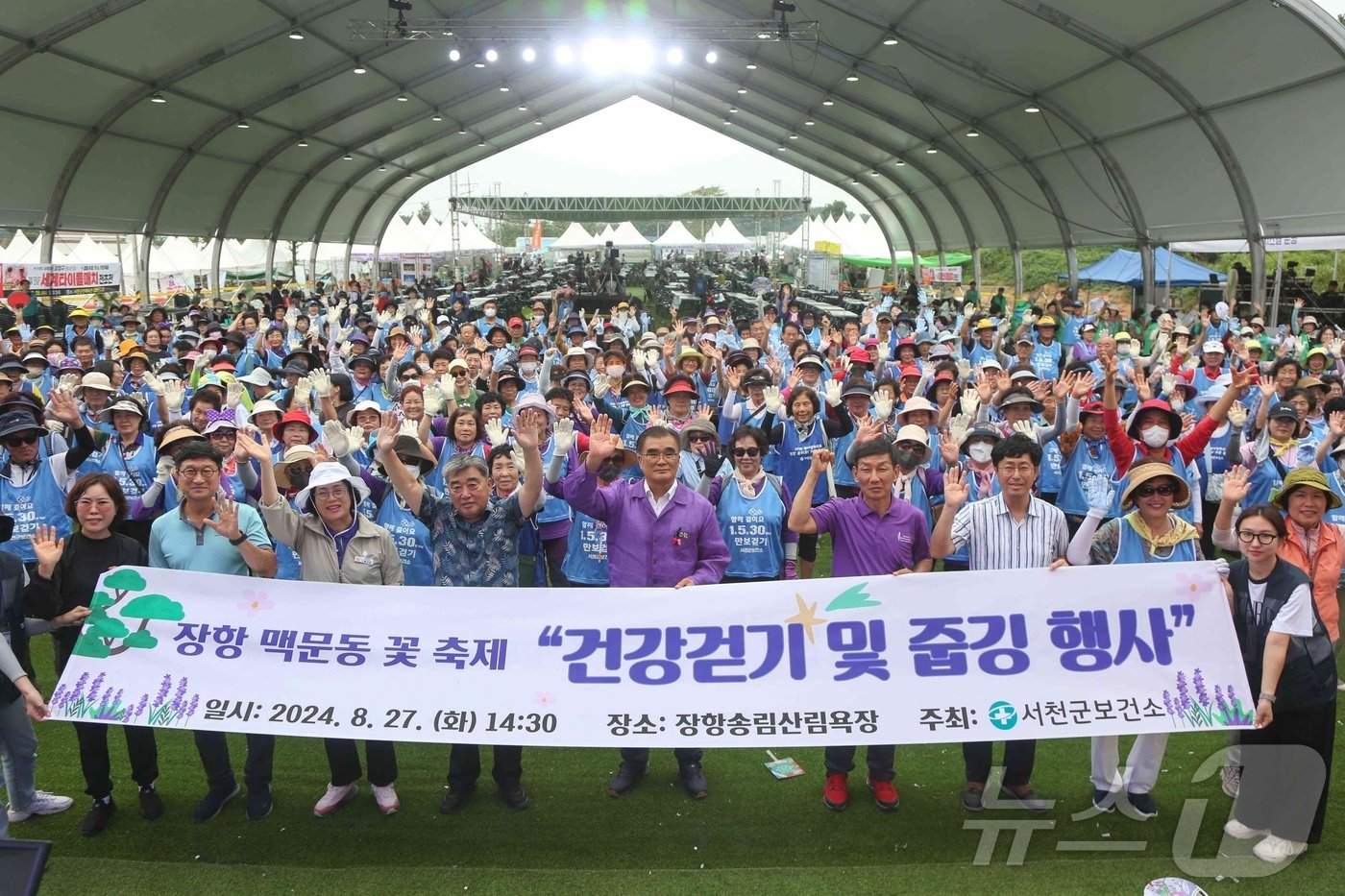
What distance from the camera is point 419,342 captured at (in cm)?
1111

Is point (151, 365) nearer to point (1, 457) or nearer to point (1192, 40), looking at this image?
point (1, 457)

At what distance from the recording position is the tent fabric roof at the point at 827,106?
14.2m

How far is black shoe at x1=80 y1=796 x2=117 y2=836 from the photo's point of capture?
13.0 ft

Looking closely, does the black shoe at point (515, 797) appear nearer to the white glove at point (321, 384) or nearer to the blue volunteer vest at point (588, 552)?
the blue volunteer vest at point (588, 552)

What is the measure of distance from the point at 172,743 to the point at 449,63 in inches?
792

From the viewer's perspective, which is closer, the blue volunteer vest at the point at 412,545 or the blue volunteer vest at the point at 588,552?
the blue volunteer vest at the point at 412,545

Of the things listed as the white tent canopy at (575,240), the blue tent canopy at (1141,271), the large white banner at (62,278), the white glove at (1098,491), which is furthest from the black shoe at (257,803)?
the white tent canopy at (575,240)

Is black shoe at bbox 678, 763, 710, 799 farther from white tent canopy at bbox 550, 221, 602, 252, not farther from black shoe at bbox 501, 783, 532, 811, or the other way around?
white tent canopy at bbox 550, 221, 602, 252

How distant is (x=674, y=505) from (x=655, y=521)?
0.11m

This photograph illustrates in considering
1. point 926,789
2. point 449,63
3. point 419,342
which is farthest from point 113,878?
point 449,63

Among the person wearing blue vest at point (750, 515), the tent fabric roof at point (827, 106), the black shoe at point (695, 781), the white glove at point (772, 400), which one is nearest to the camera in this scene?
the black shoe at point (695, 781)

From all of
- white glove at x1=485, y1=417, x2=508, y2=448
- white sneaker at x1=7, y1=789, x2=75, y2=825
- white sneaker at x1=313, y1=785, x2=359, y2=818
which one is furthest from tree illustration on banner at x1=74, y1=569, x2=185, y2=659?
white glove at x1=485, y1=417, x2=508, y2=448

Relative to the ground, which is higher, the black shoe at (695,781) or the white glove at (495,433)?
the white glove at (495,433)

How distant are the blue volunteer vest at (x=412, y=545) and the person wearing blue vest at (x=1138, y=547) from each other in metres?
2.93
